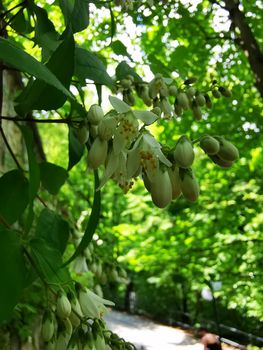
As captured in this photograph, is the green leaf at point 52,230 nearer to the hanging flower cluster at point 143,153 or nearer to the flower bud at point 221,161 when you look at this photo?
the hanging flower cluster at point 143,153

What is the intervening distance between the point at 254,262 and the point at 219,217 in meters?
0.67

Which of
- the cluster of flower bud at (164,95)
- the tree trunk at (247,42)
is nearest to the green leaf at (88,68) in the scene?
the cluster of flower bud at (164,95)

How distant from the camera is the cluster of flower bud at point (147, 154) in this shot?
0.94 meters

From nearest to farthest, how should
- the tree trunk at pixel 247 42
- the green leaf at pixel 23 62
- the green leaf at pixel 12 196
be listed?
the green leaf at pixel 23 62 < the green leaf at pixel 12 196 < the tree trunk at pixel 247 42

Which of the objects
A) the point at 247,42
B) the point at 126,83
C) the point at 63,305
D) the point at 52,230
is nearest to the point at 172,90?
the point at 126,83

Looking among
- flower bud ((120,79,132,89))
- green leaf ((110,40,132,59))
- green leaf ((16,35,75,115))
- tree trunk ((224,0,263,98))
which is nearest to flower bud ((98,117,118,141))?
green leaf ((16,35,75,115))

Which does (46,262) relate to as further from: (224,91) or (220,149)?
(224,91)

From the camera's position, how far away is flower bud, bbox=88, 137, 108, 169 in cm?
101

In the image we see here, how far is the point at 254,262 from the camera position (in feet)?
16.0

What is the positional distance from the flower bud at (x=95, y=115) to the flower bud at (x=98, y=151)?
58 millimetres

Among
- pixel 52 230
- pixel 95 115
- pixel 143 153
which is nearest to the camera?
pixel 143 153

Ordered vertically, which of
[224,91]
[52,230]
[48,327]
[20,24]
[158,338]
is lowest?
[158,338]

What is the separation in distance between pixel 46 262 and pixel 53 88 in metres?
0.43

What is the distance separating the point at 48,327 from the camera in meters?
1.14
